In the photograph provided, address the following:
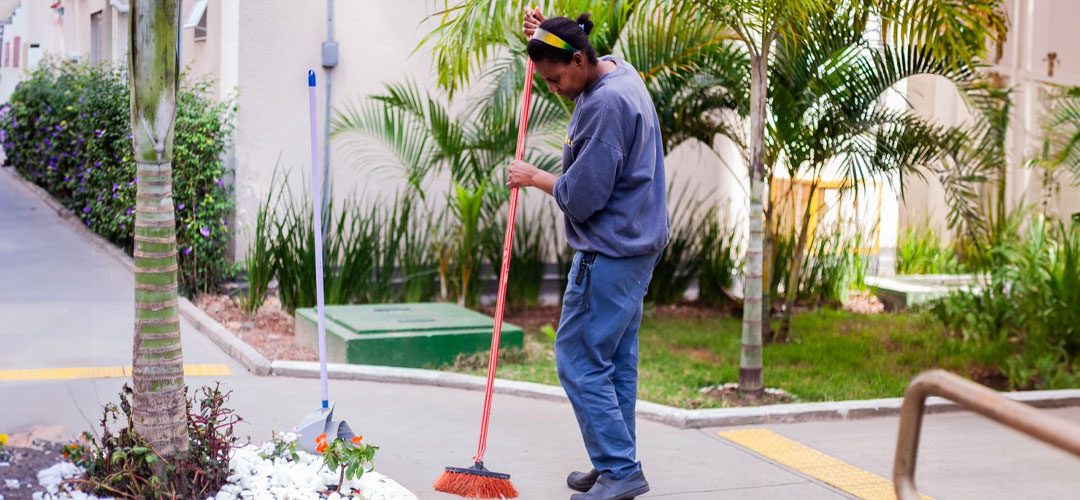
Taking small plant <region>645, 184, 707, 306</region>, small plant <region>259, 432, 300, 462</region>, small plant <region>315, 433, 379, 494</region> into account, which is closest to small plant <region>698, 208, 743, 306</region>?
small plant <region>645, 184, 707, 306</region>

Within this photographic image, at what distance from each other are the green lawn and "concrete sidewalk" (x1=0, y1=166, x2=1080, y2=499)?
750mm

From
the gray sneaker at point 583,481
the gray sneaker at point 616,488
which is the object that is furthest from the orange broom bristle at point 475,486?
the gray sneaker at point 583,481

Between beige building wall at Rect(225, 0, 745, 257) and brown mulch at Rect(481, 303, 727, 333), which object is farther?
beige building wall at Rect(225, 0, 745, 257)

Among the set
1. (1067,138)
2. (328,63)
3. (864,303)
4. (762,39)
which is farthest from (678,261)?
(762,39)

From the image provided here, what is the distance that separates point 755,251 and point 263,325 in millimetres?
3947

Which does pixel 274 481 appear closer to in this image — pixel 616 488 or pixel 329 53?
pixel 616 488

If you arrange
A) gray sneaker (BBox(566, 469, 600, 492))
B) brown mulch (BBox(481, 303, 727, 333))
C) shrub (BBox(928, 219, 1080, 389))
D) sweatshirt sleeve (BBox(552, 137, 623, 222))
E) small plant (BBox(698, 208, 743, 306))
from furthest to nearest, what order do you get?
small plant (BBox(698, 208, 743, 306)), brown mulch (BBox(481, 303, 727, 333)), shrub (BBox(928, 219, 1080, 389)), gray sneaker (BBox(566, 469, 600, 492)), sweatshirt sleeve (BBox(552, 137, 623, 222))

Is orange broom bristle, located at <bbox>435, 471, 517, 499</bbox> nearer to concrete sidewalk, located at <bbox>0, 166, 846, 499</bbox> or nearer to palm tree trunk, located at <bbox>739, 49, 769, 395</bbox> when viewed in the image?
concrete sidewalk, located at <bbox>0, 166, 846, 499</bbox>

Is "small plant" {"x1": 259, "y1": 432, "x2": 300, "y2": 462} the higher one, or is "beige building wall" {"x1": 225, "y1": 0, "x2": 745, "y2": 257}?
"beige building wall" {"x1": 225, "y1": 0, "x2": 745, "y2": 257}

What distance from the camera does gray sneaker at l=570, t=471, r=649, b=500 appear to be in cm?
467

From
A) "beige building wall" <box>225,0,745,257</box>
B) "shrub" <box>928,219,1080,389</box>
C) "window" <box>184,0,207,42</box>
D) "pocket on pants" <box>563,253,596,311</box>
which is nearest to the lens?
"pocket on pants" <box>563,253,596,311</box>

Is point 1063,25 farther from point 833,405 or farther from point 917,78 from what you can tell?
point 833,405

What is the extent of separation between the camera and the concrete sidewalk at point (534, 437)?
5.22 meters

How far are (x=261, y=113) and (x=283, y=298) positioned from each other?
5.82 ft
